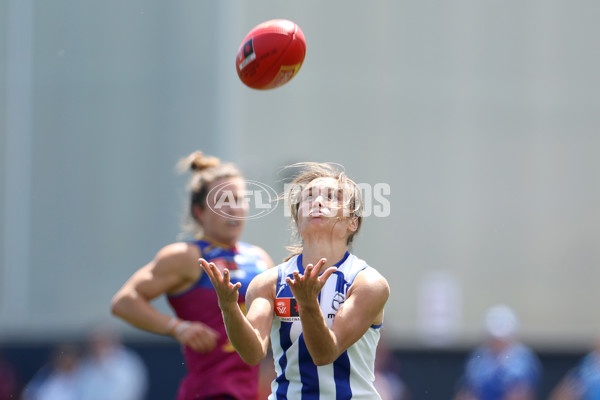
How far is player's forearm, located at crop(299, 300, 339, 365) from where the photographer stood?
2484 mm

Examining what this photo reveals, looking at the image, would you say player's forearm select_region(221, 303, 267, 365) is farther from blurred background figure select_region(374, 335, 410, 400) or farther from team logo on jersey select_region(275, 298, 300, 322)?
blurred background figure select_region(374, 335, 410, 400)

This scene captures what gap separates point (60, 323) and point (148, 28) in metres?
4.88

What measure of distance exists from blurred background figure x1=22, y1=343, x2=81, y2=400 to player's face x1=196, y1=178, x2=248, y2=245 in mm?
6454

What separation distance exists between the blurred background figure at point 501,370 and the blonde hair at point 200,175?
5.47 m

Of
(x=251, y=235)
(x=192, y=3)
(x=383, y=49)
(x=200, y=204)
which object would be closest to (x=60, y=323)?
(x=251, y=235)

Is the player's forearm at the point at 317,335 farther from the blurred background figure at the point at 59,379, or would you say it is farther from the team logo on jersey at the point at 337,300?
the blurred background figure at the point at 59,379

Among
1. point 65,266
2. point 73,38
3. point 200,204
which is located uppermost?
point 73,38

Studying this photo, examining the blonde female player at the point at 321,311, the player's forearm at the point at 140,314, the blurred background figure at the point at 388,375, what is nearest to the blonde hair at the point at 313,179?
the blonde female player at the point at 321,311

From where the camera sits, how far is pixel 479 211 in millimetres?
13406

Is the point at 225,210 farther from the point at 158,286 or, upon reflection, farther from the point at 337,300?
the point at 337,300

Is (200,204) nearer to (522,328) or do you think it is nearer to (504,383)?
(504,383)

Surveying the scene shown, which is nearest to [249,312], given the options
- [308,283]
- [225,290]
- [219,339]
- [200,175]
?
[225,290]

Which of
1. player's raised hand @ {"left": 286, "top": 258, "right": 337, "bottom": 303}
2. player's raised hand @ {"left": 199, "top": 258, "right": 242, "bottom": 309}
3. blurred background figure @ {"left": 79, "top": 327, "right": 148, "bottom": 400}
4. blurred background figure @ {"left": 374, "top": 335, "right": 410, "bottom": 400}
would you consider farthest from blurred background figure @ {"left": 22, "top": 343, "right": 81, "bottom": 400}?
player's raised hand @ {"left": 286, "top": 258, "right": 337, "bottom": 303}

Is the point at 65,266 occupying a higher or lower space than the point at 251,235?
lower
